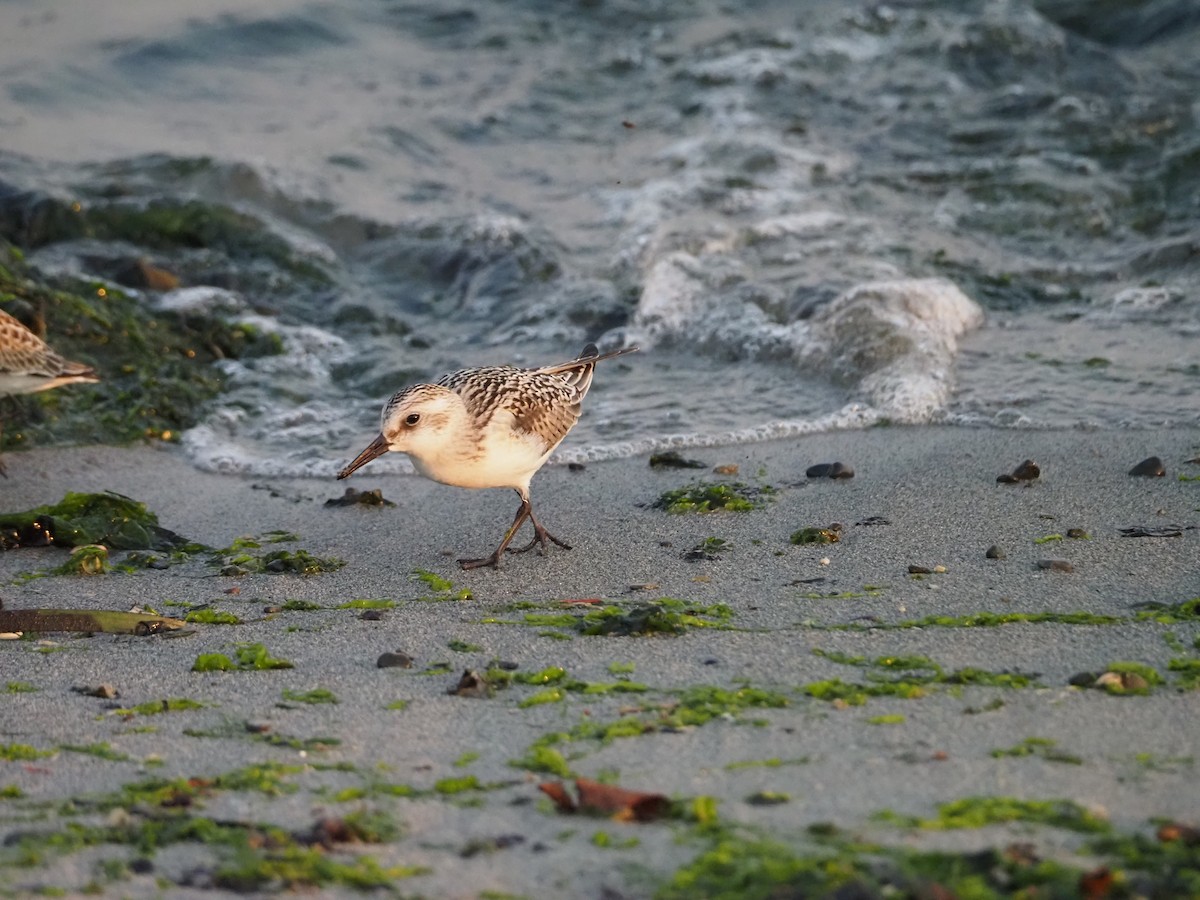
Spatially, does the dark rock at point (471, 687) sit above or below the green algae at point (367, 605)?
above

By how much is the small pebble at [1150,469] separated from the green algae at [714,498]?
1638mm

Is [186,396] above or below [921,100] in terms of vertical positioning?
below

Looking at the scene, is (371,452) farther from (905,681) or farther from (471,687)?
(905,681)

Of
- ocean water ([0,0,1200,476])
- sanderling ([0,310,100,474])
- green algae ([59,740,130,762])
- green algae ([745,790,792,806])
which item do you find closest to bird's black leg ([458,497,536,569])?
ocean water ([0,0,1200,476])

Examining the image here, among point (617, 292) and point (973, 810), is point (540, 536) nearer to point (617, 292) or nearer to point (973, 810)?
point (973, 810)

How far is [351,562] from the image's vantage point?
6082 mm

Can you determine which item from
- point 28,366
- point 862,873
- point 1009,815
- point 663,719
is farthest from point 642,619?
point 28,366

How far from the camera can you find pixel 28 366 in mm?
7363

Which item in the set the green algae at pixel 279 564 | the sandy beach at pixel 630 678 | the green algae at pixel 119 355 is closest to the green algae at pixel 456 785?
the sandy beach at pixel 630 678

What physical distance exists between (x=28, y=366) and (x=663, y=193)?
6.21 meters

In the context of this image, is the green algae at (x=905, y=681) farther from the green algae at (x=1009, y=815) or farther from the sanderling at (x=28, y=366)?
the sanderling at (x=28, y=366)

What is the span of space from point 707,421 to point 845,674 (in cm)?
383

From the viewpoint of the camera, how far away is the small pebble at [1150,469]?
6434 millimetres

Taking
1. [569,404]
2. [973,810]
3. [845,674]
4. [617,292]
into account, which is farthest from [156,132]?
[973,810]
